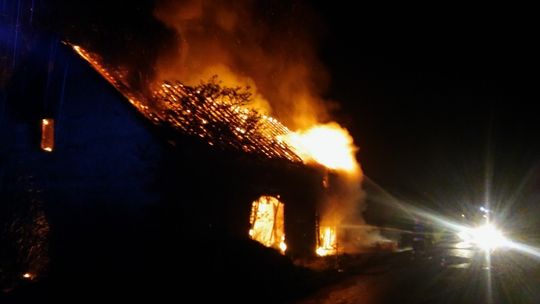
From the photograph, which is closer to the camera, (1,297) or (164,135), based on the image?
(1,297)

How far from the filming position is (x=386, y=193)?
30.5 meters

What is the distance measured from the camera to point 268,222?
1681 centimetres

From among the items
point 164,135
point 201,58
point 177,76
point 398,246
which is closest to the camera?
point 164,135

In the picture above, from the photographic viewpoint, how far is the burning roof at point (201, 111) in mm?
13492

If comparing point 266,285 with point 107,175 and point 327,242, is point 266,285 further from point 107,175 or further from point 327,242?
point 327,242

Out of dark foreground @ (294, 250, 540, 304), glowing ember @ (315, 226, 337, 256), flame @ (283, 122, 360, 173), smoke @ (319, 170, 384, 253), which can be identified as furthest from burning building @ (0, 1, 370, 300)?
flame @ (283, 122, 360, 173)

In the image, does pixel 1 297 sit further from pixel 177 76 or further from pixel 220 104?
pixel 177 76

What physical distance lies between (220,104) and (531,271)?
449 inches

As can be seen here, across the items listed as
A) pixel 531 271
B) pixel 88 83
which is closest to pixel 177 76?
pixel 88 83

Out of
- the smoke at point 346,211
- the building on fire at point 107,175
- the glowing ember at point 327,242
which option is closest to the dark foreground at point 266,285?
the building on fire at point 107,175

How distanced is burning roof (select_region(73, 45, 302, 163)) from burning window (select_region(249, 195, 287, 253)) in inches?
61.1

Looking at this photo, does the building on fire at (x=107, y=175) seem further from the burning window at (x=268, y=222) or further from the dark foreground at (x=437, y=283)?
the dark foreground at (x=437, y=283)

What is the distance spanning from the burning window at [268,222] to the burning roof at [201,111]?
155cm

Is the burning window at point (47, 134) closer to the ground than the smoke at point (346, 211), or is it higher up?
higher up
